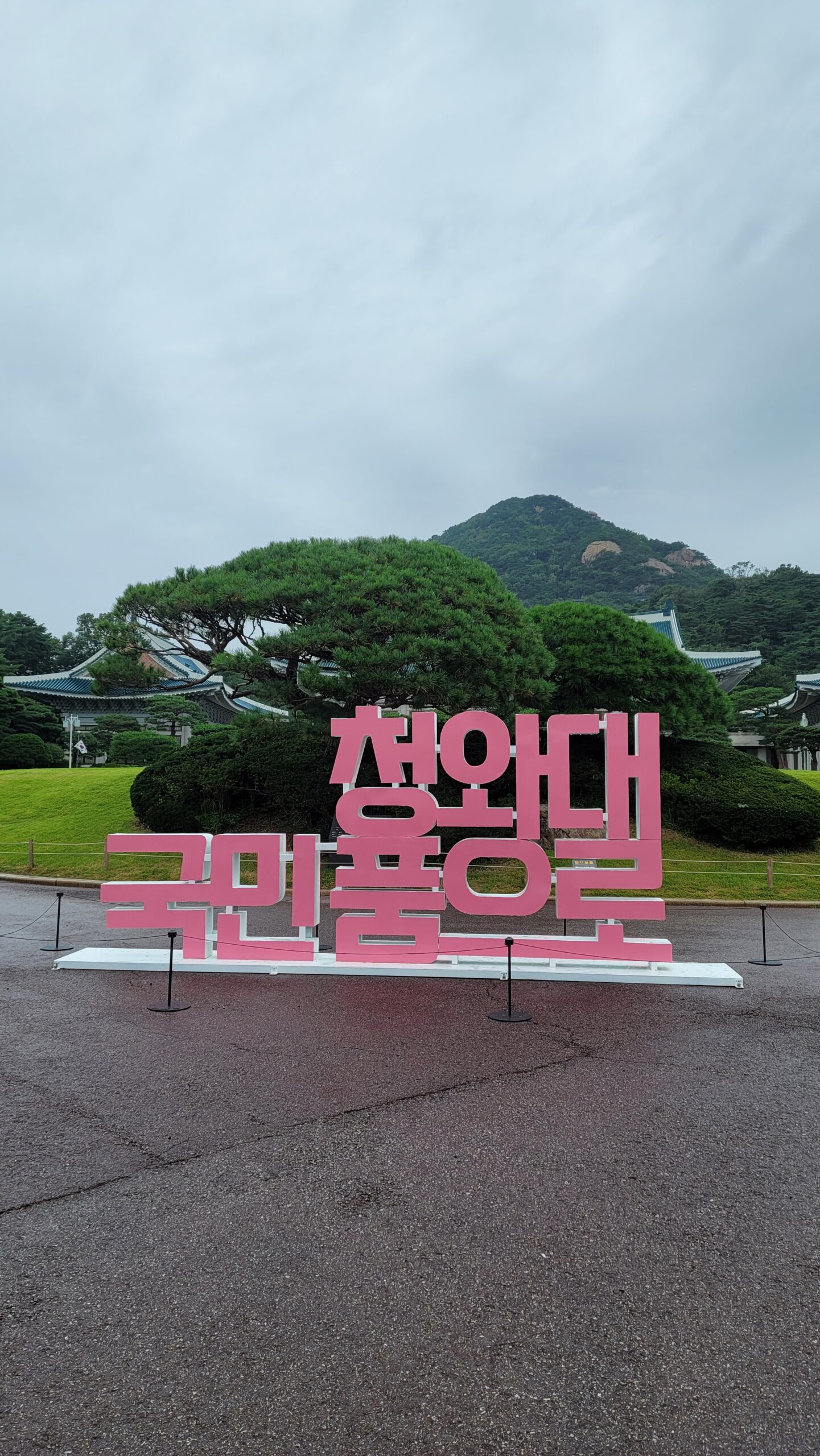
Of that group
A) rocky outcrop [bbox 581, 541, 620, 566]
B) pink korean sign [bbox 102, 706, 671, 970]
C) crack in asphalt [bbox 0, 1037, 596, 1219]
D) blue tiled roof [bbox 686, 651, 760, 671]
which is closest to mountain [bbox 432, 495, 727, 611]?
rocky outcrop [bbox 581, 541, 620, 566]

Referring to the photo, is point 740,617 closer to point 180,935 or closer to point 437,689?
point 437,689

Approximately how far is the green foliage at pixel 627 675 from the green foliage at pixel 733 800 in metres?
0.97

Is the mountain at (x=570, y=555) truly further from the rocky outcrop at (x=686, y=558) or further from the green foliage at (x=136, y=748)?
the green foliage at (x=136, y=748)

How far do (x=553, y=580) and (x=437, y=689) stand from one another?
7085cm

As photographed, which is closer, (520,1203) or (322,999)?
(520,1203)

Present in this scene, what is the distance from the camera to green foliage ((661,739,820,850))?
1859cm

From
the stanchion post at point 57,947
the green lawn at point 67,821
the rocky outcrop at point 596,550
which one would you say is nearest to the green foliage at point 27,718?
the green lawn at point 67,821

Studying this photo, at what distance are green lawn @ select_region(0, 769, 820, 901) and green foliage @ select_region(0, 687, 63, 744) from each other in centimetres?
1090

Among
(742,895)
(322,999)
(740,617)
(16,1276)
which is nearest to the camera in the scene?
(16,1276)

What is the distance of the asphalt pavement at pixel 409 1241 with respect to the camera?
9.30 ft

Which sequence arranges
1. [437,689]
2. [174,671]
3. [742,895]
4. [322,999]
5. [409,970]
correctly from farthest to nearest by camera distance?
[174,671] < [437,689] < [742,895] < [409,970] < [322,999]

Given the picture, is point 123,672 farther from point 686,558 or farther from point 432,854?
point 686,558

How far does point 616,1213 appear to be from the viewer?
4121mm

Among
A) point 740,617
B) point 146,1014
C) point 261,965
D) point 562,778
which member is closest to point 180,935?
point 261,965
